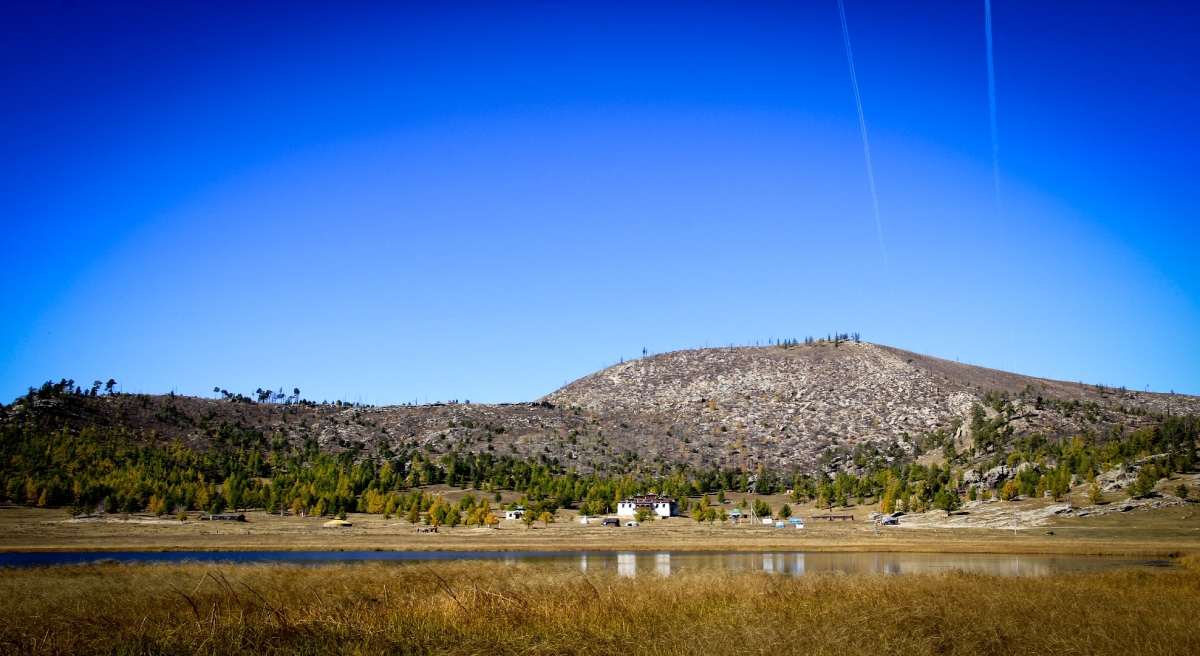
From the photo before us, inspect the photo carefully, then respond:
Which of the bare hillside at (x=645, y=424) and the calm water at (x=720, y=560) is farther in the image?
the bare hillside at (x=645, y=424)

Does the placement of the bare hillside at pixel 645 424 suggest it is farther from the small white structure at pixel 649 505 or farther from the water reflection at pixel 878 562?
the water reflection at pixel 878 562

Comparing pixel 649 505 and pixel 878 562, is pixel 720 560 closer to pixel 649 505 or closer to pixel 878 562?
pixel 878 562

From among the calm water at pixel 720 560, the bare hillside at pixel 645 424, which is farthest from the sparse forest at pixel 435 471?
the calm water at pixel 720 560

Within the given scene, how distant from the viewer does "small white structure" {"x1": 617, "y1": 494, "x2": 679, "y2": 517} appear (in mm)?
116438

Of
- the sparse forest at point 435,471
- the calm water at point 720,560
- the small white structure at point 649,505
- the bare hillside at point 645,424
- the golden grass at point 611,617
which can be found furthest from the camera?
the bare hillside at point 645,424

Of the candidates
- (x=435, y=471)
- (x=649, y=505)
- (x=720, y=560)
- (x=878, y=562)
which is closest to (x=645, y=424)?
(x=435, y=471)

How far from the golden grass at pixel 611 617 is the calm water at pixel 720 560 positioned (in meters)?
17.4

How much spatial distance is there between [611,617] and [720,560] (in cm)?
3605

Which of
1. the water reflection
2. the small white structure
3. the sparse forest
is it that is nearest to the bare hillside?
the sparse forest

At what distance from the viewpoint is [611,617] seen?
56.9ft

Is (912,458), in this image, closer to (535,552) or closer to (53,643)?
(535,552)

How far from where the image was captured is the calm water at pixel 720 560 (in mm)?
42975

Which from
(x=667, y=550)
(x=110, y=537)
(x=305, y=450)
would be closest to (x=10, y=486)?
(x=110, y=537)

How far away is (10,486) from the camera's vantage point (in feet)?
337
